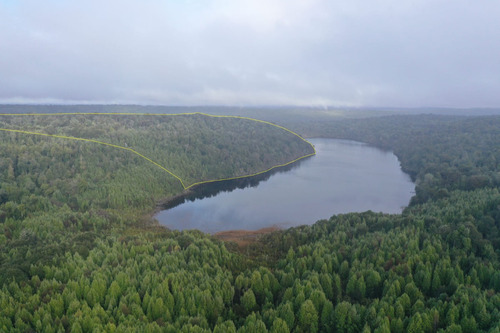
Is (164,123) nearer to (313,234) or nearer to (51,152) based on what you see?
(51,152)

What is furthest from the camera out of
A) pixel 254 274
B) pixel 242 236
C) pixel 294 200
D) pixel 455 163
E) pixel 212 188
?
pixel 455 163

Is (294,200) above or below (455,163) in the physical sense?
below

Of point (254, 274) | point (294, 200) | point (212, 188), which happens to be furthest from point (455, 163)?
point (254, 274)

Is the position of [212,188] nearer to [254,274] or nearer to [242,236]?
[242,236]

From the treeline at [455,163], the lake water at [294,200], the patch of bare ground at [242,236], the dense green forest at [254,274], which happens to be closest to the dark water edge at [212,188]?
the lake water at [294,200]

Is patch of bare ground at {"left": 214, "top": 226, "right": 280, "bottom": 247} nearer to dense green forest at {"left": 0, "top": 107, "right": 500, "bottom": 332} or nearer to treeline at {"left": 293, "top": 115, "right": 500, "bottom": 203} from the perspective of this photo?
dense green forest at {"left": 0, "top": 107, "right": 500, "bottom": 332}

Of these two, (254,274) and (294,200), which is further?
(294,200)

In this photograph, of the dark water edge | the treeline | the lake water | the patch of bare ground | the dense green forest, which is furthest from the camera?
the dark water edge

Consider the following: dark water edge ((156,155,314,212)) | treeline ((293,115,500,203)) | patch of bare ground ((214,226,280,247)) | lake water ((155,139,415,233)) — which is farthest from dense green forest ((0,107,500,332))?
dark water edge ((156,155,314,212))

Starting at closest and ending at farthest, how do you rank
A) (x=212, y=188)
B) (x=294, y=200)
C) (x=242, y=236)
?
(x=242, y=236) → (x=294, y=200) → (x=212, y=188)
